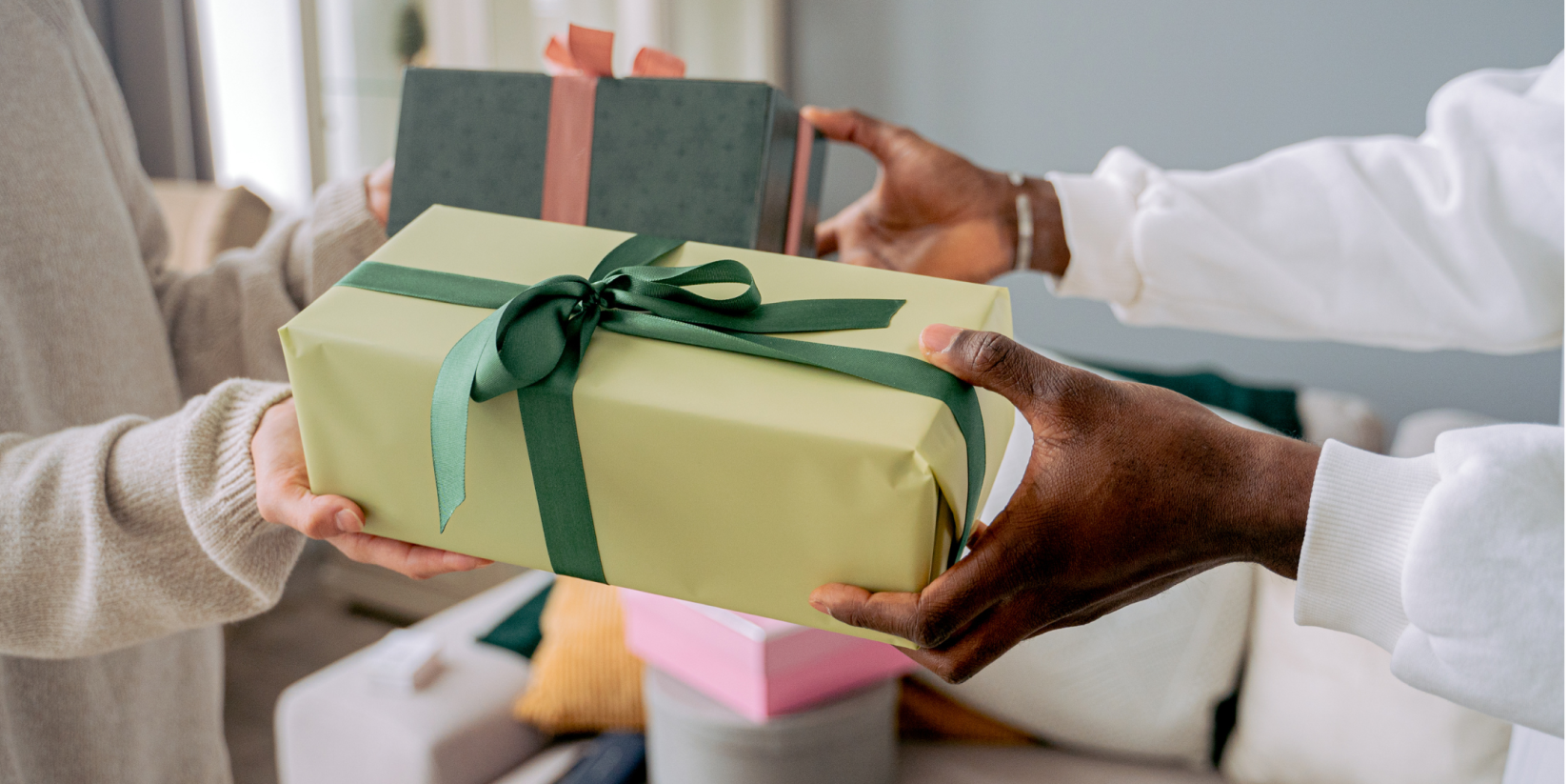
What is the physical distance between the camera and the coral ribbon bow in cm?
68

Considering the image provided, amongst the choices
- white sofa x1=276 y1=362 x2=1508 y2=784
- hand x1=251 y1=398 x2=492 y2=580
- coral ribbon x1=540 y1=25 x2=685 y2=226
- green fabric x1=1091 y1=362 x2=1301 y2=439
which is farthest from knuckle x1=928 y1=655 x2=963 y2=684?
green fabric x1=1091 y1=362 x2=1301 y2=439

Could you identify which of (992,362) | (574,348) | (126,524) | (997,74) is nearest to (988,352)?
(992,362)

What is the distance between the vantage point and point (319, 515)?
543mm

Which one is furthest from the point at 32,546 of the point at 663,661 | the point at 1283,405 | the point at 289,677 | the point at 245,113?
the point at 245,113

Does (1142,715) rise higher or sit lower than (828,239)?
lower

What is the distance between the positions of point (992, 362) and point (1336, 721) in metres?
0.95

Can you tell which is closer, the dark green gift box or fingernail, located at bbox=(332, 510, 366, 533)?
fingernail, located at bbox=(332, 510, 366, 533)

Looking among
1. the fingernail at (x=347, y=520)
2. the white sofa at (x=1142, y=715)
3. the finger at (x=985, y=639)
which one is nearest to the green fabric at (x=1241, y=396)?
the white sofa at (x=1142, y=715)

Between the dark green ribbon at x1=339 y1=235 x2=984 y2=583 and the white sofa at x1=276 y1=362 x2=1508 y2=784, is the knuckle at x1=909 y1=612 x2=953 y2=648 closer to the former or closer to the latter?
the dark green ribbon at x1=339 y1=235 x2=984 y2=583

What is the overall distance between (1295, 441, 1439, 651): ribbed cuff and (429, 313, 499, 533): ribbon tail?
1.53ft

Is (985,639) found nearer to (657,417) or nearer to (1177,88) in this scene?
(657,417)

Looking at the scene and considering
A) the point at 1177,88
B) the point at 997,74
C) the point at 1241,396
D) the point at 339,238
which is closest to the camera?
the point at 339,238

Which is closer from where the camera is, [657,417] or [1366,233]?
[657,417]

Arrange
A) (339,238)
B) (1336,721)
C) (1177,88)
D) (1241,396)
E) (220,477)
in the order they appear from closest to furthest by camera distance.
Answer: (220,477) → (339,238) → (1336,721) → (1241,396) → (1177,88)
